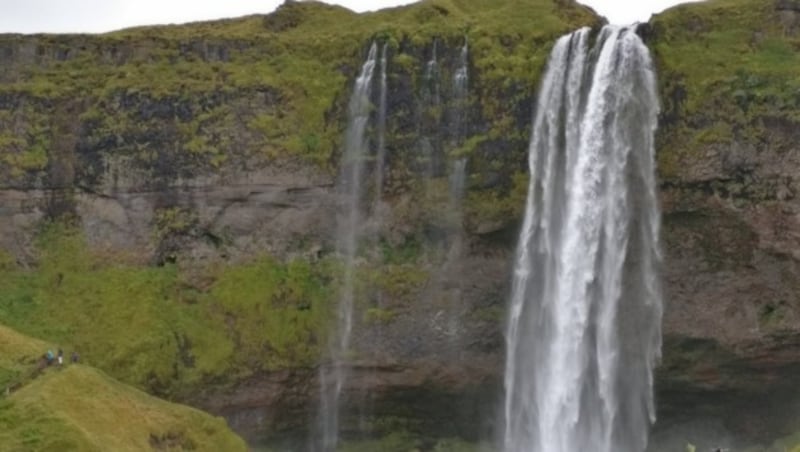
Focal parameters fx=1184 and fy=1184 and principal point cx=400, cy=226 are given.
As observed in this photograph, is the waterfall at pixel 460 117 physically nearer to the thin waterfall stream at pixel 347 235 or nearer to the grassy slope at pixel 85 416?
the thin waterfall stream at pixel 347 235

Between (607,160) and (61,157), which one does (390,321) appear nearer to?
(607,160)

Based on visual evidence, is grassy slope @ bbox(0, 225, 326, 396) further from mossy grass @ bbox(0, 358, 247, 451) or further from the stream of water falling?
mossy grass @ bbox(0, 358, 247, 451)

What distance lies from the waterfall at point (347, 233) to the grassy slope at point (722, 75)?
13566mm

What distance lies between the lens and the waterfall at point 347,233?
53.1m

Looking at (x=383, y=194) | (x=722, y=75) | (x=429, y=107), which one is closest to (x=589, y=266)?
(x=722, y=75)

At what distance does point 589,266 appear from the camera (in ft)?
161

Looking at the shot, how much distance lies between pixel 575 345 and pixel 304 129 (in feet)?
55.4

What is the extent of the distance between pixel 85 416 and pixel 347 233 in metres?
18.8

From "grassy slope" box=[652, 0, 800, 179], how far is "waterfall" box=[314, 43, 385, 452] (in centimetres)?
1357

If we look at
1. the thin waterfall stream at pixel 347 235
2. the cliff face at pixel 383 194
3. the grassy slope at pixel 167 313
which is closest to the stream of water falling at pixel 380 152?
the cliff face at pixel 383 194

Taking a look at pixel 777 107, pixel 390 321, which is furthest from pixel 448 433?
pixel 777 107

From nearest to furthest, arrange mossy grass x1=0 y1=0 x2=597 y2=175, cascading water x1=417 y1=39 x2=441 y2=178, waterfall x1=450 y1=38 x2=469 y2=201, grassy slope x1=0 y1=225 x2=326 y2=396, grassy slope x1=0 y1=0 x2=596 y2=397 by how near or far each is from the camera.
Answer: grassy slope x1=0 y1=225 x2=326 y2=396 → grassy slope x1=0 y1=0 x2=596 y2=397 → waterfall x1=450 y1=38 x2=469 y2=201 → cascading water x1=417 y1=39 x2=441 y2=178 → mossy grass x1=0 y1=0 x2=597 y2=175

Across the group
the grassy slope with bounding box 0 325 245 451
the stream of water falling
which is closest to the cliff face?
the stream of water falling

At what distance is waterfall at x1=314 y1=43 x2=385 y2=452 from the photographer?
5306cm
